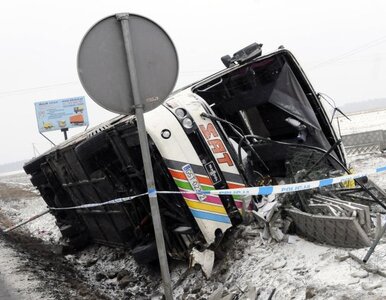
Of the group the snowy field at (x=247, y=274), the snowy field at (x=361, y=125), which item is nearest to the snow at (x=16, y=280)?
the snowy field at (x=247, y=274)

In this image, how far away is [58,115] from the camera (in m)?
23.8

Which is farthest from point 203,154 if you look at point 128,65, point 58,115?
point 58,115

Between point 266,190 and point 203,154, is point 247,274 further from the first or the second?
point 203,154

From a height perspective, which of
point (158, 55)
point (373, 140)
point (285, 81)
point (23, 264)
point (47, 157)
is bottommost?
point (373, 140)

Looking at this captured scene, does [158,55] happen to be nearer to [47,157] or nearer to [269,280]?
[269,280]

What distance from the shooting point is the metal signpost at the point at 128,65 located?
122 inches

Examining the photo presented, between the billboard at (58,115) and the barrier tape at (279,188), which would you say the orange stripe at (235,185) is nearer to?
the barrier tape at (279,188)

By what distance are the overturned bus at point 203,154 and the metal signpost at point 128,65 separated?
128cm

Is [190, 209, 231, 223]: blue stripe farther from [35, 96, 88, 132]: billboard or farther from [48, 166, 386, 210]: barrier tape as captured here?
[35, 96, 88, 132]: billboard

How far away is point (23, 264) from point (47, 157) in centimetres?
174

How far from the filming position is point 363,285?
303 centimetres

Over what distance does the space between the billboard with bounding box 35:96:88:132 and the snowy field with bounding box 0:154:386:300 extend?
1707 cm

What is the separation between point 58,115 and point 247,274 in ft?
70.0

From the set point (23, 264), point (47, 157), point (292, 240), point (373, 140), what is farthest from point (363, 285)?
point (373, 140)
